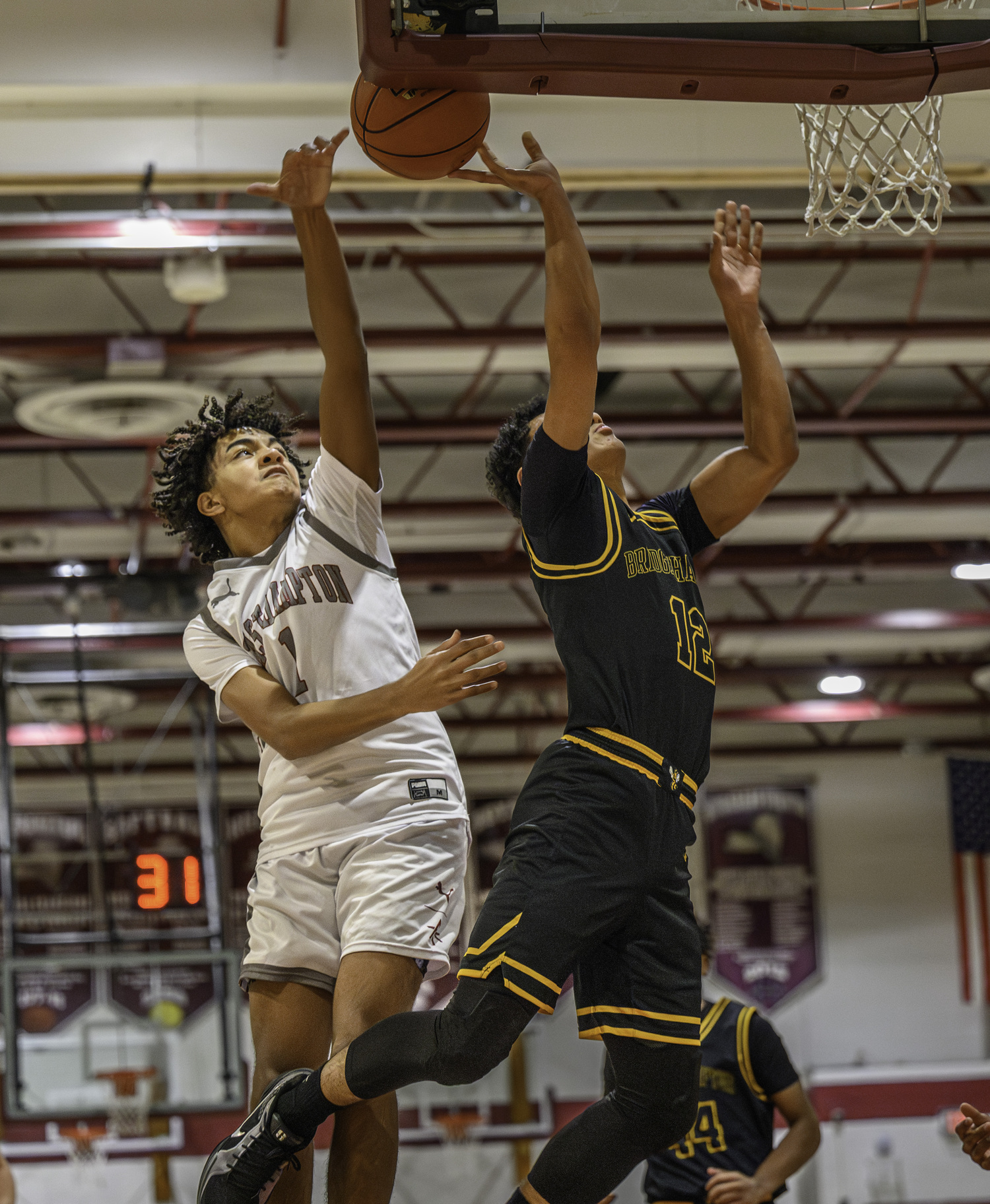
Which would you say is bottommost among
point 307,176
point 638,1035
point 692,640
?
point 638,1035

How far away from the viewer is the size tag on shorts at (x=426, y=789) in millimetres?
3934

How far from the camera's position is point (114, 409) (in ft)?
34.7

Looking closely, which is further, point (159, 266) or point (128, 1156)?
point (128, 1156)

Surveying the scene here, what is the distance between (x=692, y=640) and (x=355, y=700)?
33.7 inches

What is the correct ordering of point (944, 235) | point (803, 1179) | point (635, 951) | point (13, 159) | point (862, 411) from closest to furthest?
point (635, 951), point (13, 159), point (944, 235), point (862, 411), point (803, 1179)

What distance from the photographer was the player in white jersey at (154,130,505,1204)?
372 cm

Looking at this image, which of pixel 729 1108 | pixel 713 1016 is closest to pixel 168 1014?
pixel 713 1016

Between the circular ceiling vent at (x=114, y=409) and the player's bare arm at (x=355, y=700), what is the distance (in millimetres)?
6663

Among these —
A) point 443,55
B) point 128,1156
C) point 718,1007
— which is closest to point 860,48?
point 443,55

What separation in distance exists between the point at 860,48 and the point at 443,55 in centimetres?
106

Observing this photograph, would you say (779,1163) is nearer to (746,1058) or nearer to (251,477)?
(746,1058)

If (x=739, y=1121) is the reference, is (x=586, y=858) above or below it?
above

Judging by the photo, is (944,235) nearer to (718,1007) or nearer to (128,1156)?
(718,1007)

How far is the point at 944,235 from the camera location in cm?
902
